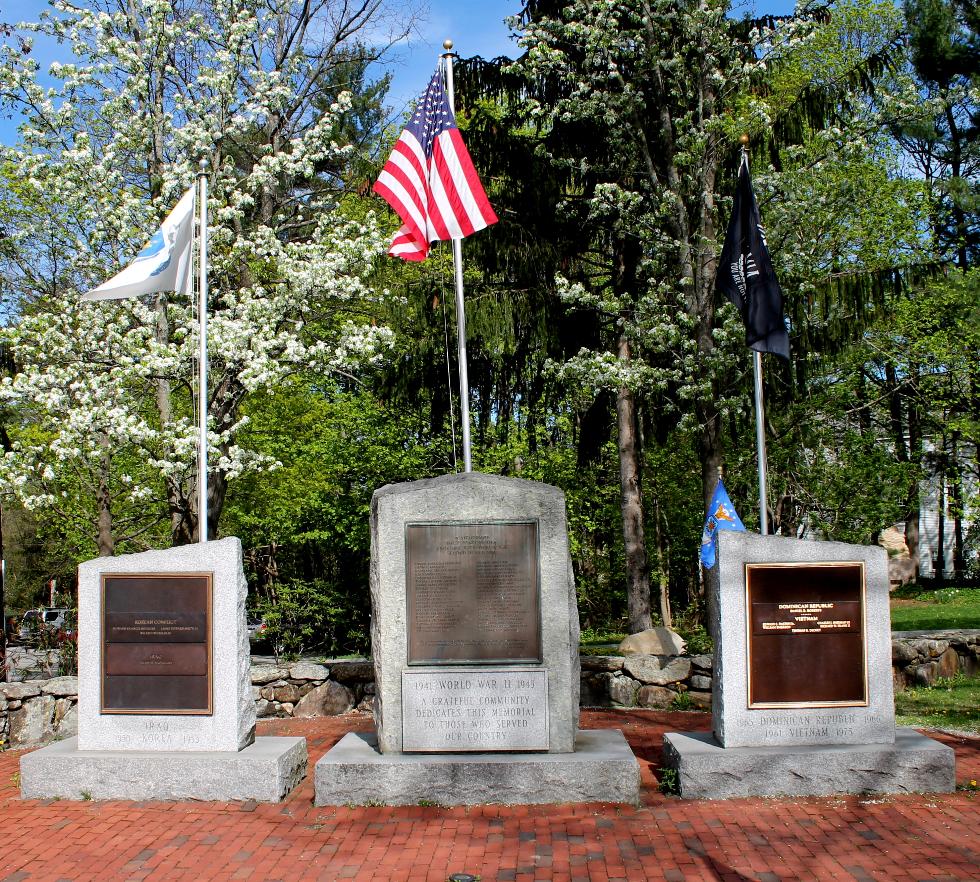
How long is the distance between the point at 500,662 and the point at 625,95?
387 inches

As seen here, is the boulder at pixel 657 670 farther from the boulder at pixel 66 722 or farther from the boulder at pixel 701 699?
the boulder at pixel 66 722

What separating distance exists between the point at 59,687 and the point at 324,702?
9.74 ft

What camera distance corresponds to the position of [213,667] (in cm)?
809

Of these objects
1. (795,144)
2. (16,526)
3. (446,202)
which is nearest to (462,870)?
(446,202)

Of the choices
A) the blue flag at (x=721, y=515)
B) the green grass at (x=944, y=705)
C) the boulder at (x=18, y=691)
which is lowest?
the green grass at (x=944, y=705)

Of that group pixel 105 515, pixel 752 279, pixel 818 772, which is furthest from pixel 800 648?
pixel 105 515

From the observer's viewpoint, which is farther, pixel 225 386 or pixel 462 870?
pixel 225 386

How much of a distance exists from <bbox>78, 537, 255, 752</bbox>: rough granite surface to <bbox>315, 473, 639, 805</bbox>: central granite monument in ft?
3.15

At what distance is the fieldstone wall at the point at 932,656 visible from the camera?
12.7 meters

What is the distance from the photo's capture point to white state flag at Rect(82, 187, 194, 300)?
9.05 m

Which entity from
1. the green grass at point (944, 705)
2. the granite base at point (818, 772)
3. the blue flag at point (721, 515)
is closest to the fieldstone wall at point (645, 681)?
the blue flag at point (721, 515)

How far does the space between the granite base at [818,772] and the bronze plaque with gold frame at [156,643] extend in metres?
4.08

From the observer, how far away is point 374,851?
21.8 feet

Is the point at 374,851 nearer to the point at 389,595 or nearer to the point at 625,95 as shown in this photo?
the point at 389,595
